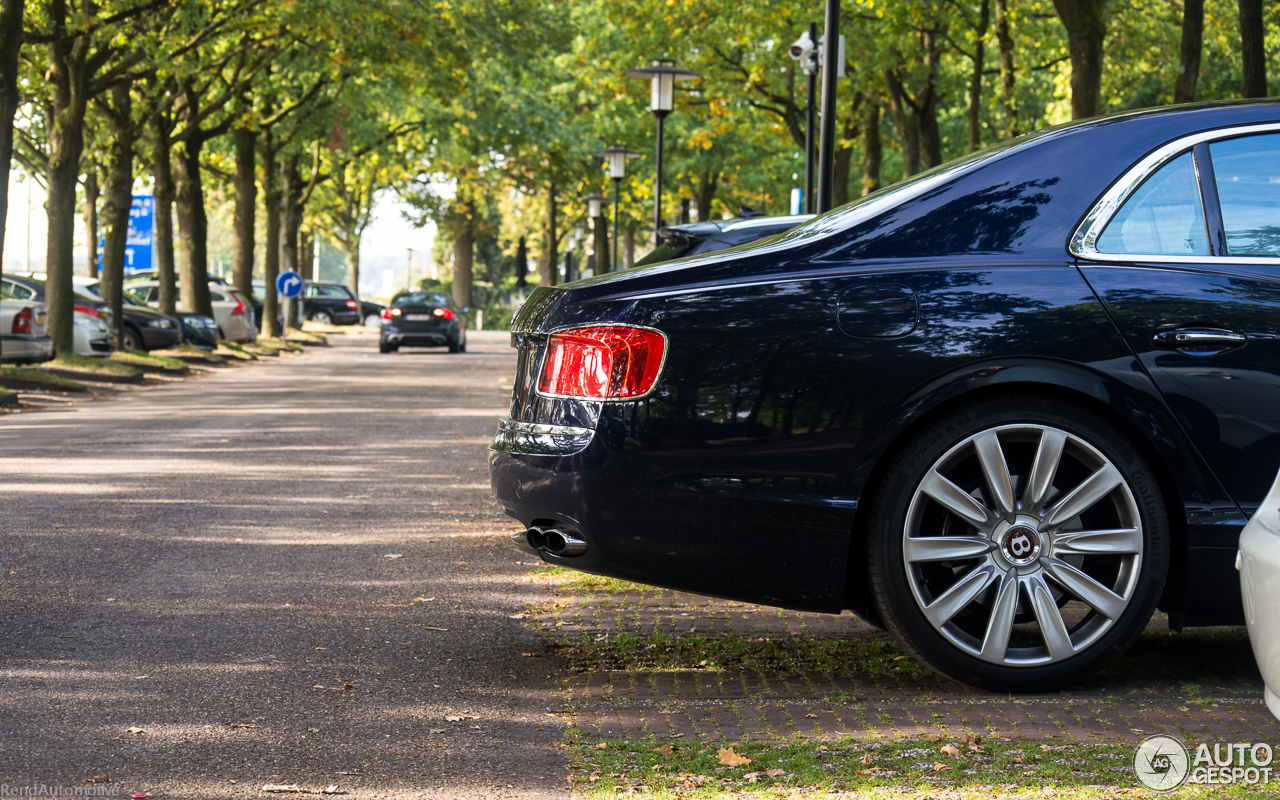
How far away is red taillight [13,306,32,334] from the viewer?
61.8 feet

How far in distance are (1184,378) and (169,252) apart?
26764mm

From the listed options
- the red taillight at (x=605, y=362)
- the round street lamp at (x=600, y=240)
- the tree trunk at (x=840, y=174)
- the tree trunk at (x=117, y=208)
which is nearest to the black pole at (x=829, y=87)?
the red taillight at (x=605, y=362)

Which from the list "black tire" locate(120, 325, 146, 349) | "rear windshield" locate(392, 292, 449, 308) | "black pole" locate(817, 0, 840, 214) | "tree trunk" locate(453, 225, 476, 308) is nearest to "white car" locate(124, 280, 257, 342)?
"rear windshield" locate(392, 292, 449, 308)

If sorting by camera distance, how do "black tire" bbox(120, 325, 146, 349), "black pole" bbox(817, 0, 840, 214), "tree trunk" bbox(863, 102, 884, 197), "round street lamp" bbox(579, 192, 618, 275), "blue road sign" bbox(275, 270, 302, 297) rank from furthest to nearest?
"round street lamp" bbox(579, 192, 618, 275) < "blue road sign" bbox(275, 270, 302, 297) < "black tire" bbox(120, 325, 146, 349) < "tree trunk" bbox(863, 102, 884, 197) < "black pole" bbox(817, 0, 840, 214)

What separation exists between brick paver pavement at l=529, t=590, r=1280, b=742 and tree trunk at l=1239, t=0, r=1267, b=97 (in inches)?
328

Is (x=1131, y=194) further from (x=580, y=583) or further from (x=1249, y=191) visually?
(x=580, y=583)

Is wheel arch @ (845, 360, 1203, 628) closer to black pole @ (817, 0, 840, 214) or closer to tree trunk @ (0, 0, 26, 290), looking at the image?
black pole @ (817, 0, 840, 214)

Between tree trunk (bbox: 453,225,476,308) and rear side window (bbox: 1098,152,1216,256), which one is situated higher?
tree trunk (bbox: 453,225,476,308)

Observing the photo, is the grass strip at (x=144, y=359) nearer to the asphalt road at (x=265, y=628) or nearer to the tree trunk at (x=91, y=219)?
the asphalt road at (x=265, y=628)

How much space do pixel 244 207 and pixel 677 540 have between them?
30.2 meters

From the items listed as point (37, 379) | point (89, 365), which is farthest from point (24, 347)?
point (89, 365)

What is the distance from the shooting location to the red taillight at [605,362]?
438cm

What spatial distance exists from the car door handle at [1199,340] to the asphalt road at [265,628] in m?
2.11

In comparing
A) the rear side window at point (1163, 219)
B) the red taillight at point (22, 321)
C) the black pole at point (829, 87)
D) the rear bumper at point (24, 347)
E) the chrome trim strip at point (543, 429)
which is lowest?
the rear bumper at point (24, 347)
